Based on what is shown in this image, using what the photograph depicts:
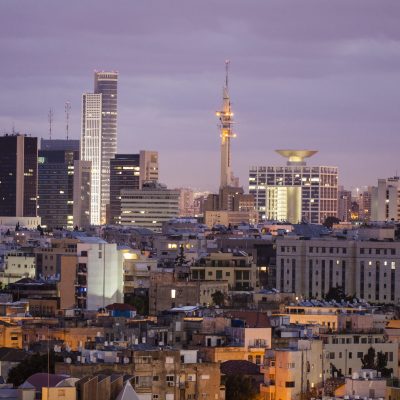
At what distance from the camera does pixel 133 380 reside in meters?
54.9

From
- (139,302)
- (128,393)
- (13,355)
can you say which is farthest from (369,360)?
(139,302)

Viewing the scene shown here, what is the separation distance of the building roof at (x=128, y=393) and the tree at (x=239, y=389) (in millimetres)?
7851

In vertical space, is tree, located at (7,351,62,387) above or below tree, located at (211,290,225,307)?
below

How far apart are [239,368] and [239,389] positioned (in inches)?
185

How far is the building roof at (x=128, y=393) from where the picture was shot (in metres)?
49.8

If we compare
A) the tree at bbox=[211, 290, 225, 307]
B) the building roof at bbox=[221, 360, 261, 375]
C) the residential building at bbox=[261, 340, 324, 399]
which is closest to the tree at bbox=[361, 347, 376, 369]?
the building roof at bbox=[221, 360, 261, 375]

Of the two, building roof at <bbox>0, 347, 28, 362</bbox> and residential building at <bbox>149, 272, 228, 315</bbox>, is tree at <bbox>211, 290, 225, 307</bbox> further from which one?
building roof at <bbox>0, 347, 28, 362</bbox>

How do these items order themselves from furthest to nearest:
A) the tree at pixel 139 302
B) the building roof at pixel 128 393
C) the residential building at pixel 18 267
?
the residential building at pixel 18 267
the tree at pixel 139 302
the building roof at pixel 128 393

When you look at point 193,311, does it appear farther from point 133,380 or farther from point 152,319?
point 133,380

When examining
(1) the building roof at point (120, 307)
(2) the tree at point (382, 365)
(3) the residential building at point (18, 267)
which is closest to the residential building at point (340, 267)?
(3) the residential building at point (18, 267)

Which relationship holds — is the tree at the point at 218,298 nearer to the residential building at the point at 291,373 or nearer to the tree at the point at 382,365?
the tree at the point at 382,365

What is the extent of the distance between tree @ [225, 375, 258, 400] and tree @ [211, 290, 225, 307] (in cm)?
3266

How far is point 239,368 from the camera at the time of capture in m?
63.7

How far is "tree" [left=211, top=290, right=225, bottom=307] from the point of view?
93562mm
